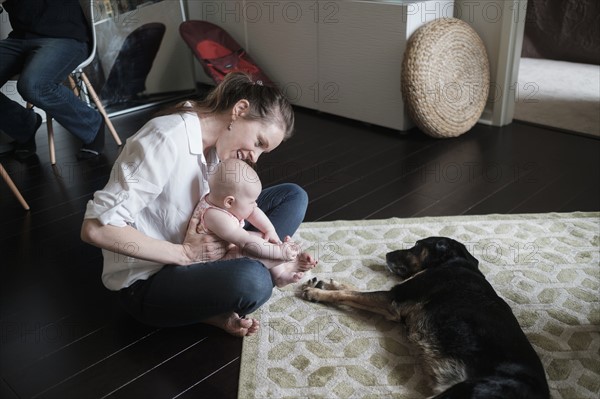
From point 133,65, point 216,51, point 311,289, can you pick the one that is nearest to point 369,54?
point 216,51

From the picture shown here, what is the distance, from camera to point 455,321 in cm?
139

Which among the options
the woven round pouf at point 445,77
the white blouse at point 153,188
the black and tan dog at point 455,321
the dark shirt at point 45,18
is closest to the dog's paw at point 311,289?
the black and tan dog at point 455,321

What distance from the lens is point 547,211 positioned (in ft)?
7.40

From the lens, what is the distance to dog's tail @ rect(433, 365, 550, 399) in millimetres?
1162

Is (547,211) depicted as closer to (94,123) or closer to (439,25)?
(439,25)

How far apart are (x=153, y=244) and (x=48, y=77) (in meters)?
1.65

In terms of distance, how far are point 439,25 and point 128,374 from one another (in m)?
2.31

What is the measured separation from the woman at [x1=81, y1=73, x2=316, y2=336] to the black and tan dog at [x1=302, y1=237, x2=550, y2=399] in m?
0.37

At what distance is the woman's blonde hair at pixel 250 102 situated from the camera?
1413 mm

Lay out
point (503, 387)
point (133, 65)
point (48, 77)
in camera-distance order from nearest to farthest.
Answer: point (503, 387)
point (48, 77)
point (133, 65)

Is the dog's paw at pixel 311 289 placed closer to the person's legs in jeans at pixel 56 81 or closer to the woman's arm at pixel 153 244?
the woman's arm at pixel 153 244

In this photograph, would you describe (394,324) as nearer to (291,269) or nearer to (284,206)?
(291,269)

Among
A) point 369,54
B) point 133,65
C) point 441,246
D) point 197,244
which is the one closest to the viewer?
point 197,244

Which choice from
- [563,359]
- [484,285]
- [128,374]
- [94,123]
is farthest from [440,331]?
[94,123]
